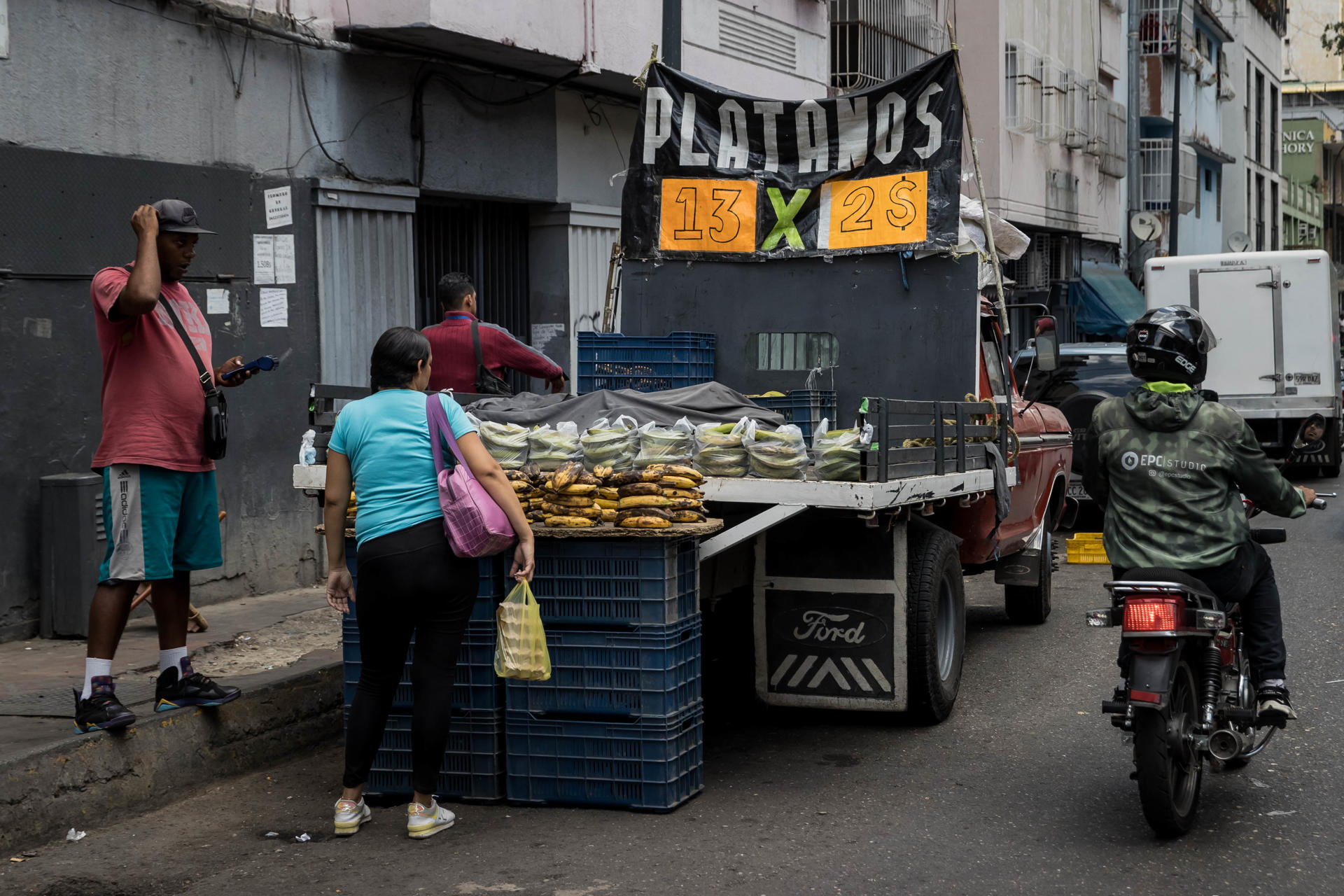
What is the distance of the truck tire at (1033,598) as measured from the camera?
9.27m

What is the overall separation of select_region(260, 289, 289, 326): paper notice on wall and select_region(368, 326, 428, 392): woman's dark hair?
15.7 ft

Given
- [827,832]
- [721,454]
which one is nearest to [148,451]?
[721,454]

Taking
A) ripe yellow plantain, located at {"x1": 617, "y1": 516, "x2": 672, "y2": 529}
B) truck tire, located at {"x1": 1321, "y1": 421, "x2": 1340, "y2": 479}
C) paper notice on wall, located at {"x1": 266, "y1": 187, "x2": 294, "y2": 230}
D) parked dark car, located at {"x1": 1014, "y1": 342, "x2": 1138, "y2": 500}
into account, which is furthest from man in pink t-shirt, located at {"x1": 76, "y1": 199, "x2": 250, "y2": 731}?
truck tire, located at {"x1": 1321, "y1": 421, "x2": 1340, "y2": 479}

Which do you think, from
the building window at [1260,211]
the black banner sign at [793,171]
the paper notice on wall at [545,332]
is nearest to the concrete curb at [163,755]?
the black banner sign at [793,171]

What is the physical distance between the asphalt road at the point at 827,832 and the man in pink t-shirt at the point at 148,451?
0.70 m

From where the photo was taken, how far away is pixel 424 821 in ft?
16.6

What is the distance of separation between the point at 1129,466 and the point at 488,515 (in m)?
2.26

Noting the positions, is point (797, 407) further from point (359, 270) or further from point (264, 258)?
point (359, 270)

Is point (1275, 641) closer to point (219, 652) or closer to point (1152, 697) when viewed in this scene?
point (1152, 697)

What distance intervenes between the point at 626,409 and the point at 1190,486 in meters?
2.35

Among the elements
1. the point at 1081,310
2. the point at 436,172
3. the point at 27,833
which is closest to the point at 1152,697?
the point at 27,833

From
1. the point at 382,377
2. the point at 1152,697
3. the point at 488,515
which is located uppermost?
the point at 382,377

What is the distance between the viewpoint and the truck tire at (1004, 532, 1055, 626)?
365 inches

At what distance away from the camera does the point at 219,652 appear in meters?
7.52
